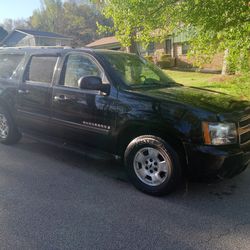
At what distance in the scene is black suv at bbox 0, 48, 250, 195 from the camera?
12.3 ft

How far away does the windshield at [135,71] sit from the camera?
4.68 m

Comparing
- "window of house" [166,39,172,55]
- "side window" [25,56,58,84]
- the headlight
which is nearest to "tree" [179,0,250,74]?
"side window" [25,56,58,84]

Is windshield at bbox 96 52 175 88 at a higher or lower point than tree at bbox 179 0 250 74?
lower

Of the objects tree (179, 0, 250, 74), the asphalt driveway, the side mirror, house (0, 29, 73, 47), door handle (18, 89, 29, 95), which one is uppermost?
house (0, 29, 73, 47)

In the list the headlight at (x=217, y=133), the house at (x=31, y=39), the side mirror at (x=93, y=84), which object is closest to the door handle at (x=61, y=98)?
the side mirror at (x=93, y=84)

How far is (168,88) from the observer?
4.74 meters

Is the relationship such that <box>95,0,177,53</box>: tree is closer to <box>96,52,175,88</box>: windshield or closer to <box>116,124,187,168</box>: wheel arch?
<box>96,52,175,88</box>: windshield

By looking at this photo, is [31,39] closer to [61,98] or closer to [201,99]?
[61,98]

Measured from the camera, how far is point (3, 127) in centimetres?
624

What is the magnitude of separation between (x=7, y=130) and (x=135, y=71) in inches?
112

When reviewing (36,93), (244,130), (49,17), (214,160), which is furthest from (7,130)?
(49,17)

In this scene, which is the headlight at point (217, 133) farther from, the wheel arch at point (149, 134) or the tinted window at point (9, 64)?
the tinted window at point (9, 64)

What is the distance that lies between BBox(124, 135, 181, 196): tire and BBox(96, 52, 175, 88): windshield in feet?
3.03

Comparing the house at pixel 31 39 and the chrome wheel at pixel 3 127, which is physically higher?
the house at pixel 31 39
